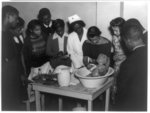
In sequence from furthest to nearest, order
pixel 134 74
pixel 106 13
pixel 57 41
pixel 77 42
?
pixel 106 13 → pixel 57 41 → pixel 77 42 → pixel 134 74

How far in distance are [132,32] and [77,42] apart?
43.5 inches

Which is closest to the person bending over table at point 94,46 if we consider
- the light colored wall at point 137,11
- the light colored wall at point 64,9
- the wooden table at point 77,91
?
the wooden table at point 77,91

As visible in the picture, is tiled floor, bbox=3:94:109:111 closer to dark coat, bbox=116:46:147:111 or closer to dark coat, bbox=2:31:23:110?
dark coat, bbox=2:31:23:110

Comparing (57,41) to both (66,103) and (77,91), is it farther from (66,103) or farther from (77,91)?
(77,91)

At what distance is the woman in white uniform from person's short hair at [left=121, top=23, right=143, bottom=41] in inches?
39.6

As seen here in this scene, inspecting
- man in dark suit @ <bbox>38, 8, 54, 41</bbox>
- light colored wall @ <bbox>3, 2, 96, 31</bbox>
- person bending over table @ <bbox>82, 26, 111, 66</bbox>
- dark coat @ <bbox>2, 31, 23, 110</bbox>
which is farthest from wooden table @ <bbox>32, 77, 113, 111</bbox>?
light colored wall @ <bbox>3, 2, 96, 31</bbox>

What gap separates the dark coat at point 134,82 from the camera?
1.66m

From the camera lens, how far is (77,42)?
2.76 meters

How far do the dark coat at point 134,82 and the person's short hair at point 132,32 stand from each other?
0.28 ft

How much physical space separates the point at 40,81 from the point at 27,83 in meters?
0.29

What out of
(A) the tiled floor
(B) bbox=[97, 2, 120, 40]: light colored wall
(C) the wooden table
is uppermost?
(B) bbox=[97, 2, 120, 40]: light colored wall

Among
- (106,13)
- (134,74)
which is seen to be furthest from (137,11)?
(134,74)

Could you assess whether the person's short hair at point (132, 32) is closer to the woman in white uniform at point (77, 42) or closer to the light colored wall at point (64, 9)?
the woman in white uniform at point (77, 42)

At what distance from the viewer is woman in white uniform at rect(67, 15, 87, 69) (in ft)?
8.95
